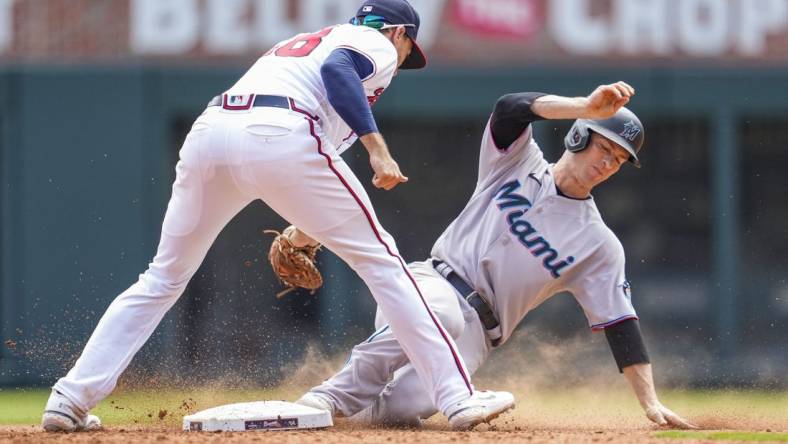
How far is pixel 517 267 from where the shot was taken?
420cm

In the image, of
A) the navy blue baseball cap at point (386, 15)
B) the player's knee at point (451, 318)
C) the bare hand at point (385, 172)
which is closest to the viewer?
Result: the bare hand at point (385, 172)

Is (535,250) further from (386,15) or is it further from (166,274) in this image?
(166,274)

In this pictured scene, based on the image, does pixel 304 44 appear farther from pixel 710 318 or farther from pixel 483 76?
pixel 710 318

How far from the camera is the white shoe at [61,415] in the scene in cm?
370

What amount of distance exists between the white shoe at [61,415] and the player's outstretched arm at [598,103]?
1739mm

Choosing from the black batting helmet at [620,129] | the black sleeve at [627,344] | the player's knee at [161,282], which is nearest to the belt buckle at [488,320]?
the black sleeve at [627,344]

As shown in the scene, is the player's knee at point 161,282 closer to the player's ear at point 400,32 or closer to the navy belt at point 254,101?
the navy belt at point 254,101

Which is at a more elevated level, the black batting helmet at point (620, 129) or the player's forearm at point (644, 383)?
the black batting helmet at point (620, 129)

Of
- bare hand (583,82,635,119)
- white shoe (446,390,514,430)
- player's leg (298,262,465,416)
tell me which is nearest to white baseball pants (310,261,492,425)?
player's leg (298,262,465,416)

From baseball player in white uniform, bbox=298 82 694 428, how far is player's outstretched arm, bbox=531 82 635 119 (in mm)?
293

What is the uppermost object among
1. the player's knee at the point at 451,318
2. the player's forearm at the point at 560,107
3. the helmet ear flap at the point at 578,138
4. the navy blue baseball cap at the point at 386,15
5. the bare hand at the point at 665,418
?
the navy blue baseball cap at the point at 386,15

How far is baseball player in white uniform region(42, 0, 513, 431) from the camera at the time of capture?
11.6 ft

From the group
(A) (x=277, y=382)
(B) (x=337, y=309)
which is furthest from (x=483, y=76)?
(A) (x=277, y=382)

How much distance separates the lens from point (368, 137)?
11.6 ft
